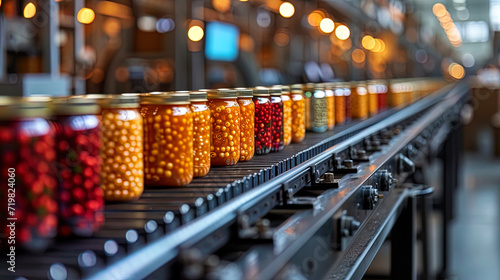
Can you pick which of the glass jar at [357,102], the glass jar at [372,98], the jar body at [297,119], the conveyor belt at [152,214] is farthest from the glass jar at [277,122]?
the glass jar at [372,98]

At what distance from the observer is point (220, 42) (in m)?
6.56

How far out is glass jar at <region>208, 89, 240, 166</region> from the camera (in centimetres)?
140

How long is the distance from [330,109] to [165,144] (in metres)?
1.34

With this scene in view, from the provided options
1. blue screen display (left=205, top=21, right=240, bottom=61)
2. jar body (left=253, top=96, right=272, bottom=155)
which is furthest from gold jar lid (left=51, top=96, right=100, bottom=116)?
blue screen display (left=205, top=21, right=240, bottom=61)

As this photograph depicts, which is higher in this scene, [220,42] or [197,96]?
[220,42]

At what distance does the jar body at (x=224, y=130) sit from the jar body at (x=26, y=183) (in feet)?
2.13

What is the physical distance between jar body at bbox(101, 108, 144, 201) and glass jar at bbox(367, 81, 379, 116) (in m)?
2.31

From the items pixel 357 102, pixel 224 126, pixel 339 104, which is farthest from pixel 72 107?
pixel 357 102

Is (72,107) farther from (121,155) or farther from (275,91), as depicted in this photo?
(275,91)

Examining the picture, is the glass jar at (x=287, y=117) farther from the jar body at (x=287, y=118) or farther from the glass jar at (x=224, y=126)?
the glass jar at (x=224, y=126)

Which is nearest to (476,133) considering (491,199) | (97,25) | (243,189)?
(491,199)

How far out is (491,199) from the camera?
7.34 metres

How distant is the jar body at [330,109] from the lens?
7.76ft

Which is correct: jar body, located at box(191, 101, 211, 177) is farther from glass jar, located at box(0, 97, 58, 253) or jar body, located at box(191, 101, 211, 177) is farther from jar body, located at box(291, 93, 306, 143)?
jar body, located at box(291, 93, 306, 143)
